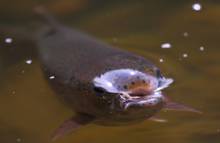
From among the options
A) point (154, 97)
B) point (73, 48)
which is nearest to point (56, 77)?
point (73, 48)

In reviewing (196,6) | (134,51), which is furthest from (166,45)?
(196,6)

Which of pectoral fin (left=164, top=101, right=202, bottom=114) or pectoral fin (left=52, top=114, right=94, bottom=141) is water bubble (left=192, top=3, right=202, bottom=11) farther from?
pectoral fin (left=52, top=114, right=94, bottom=141)

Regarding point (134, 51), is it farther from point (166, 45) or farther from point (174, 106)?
point (174, 106)

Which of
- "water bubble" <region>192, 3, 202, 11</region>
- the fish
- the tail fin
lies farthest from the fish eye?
"water bubble" <region>192, 3, 202, 11</region>

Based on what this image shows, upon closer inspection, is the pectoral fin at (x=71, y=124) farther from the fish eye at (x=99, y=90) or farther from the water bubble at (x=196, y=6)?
the water bubble at (x=196, y=6)

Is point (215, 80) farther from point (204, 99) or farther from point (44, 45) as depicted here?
point (44, 45)

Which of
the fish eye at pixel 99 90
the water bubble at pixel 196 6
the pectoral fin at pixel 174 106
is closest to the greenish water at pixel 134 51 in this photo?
the water bubble at pixel 196 6

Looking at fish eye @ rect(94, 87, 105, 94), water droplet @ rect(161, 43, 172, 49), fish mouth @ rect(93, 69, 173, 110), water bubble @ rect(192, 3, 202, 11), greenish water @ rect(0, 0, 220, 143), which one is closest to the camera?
fish mouth @ rect(93, 69, 173, 110)
